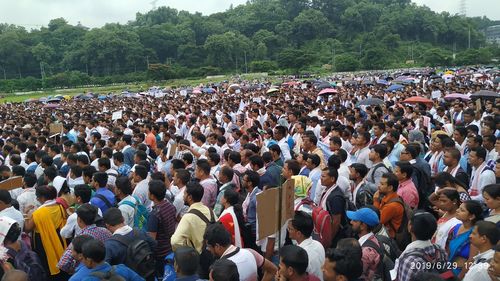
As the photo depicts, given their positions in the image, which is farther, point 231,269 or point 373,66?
point 373,66

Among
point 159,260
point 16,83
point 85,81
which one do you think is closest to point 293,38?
point 85,81

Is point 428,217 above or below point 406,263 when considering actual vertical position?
above

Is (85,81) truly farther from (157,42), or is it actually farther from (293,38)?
(293,38)

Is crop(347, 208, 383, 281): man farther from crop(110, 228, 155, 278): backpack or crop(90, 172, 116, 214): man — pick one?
crop(90, 172, 116, 214): man

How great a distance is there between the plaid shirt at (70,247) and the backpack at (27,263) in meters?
0.19

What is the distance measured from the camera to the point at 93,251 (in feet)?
10.9

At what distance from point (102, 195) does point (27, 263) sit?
1205 mm

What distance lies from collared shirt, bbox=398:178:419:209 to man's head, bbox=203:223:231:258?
2.34m

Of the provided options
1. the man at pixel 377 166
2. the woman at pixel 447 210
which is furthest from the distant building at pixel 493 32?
the woman at pixel 447 210

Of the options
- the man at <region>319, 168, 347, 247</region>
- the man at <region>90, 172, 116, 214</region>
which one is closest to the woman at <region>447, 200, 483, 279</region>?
the man at <region>319, 168, 347, 247</region>

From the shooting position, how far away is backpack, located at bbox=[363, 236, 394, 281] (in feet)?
11.5

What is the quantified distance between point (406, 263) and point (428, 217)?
1.31 feet

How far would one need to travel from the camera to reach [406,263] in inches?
133

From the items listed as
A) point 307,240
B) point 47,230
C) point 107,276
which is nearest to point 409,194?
point 307,240
